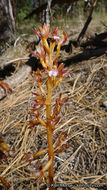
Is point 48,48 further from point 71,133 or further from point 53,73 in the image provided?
point 71,133

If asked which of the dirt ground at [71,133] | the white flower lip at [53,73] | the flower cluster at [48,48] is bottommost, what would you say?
the dirt ground at [71,133]

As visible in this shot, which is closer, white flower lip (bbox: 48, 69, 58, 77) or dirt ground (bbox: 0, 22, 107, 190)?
white flower lip (bbox: 48, 69, 58, 77)

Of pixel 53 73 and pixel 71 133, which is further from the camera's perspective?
pixel 71 133

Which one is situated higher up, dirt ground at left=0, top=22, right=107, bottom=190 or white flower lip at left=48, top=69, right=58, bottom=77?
white flower lip at left=48, top=69, right=58, bottom=77

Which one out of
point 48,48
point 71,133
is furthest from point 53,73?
point 71,133

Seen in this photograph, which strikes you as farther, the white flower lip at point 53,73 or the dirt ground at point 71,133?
the dirt ground at point 71,133

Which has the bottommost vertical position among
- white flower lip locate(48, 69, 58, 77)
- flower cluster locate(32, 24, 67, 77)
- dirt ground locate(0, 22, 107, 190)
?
dirt ground locate(0, 22, 107, 190)

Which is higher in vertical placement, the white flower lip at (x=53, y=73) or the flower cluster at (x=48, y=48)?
the flower cluster at (x=48, y=48)

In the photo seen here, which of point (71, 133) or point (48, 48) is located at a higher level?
point (48, 48)

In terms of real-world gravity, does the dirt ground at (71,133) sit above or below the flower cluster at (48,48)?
below
